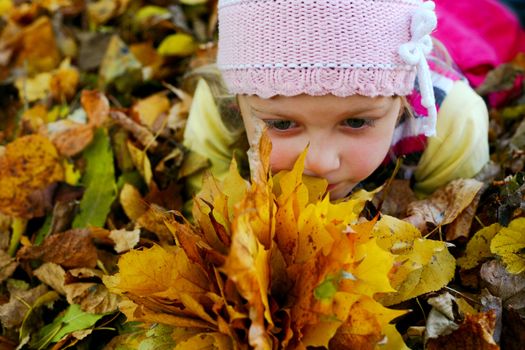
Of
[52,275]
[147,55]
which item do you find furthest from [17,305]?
[147,55]

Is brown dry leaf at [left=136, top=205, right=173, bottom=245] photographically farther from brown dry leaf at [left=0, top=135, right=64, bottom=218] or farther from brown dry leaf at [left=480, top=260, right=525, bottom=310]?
brown dry leaf at [left=480, top=260, right=525, bottom=310]

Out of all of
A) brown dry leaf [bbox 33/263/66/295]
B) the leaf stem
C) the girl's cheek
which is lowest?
the leaf stem

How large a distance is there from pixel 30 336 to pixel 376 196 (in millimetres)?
674

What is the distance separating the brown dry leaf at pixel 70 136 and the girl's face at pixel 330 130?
453 mm

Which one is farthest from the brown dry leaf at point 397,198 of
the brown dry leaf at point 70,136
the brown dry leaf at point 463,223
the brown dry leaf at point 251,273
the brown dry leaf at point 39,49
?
the brown dry leaf at point 39,49

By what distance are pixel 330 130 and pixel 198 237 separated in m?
0.35

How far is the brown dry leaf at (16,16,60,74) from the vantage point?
71.1 inches

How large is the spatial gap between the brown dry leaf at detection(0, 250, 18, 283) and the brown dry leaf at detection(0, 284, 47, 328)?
0.04 m

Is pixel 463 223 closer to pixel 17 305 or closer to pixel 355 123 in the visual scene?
pixel 355 123

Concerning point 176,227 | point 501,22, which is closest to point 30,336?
point 176,227

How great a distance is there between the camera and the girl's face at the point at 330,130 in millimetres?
1027

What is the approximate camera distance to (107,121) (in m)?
1.43

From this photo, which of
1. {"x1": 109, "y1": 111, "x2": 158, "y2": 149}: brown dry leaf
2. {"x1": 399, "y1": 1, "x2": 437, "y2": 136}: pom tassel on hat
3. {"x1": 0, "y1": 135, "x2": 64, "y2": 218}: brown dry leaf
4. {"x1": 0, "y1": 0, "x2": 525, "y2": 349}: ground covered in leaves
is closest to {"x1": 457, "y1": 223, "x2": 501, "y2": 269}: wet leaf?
{"x1": 0, "y1": 0, "x2": 525, "y2": 349}: ground covered in leaves

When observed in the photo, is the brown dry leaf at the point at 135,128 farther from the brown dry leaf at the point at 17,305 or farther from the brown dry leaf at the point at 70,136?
the brown dry leaf at the point at 17,305
